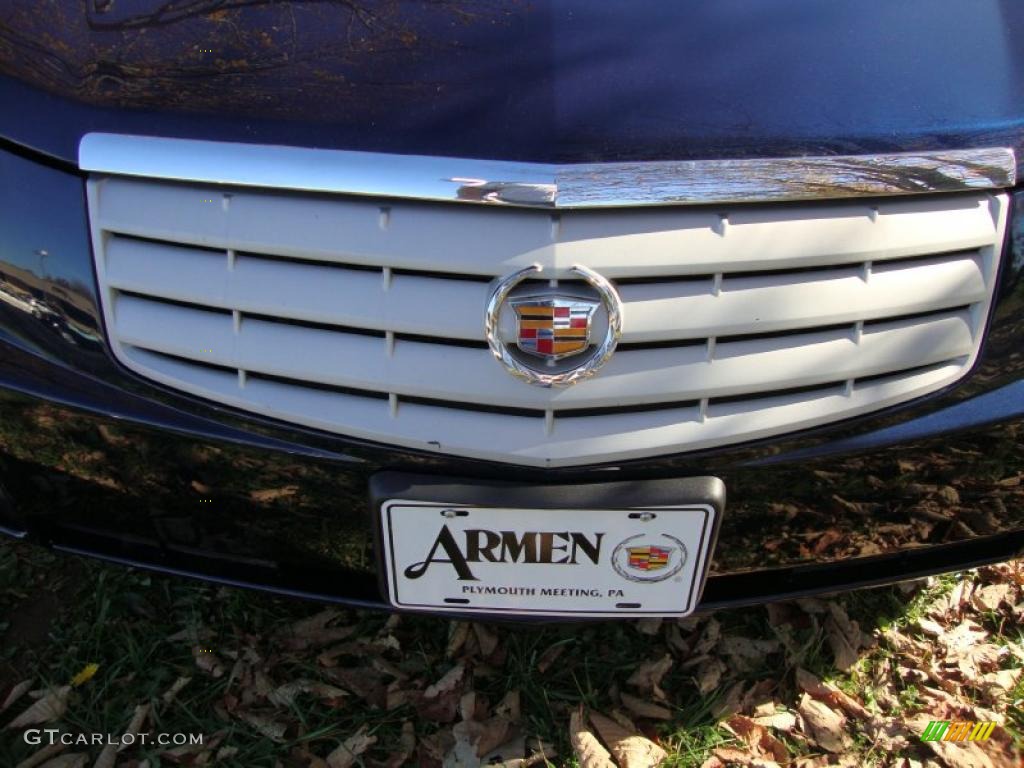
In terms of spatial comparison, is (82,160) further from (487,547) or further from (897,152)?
(897,152)

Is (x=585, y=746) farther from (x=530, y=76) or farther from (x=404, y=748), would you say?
(x=530, y=76)

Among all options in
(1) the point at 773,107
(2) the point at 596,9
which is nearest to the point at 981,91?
(1) the point at 773,107

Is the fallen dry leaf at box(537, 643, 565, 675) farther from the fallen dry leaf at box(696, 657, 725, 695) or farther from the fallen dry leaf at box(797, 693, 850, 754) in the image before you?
the fallen dry leaf at box(797, 693, 850, 754)

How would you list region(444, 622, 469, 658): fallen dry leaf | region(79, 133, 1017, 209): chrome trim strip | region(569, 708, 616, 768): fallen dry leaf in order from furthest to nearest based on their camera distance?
region(444, 622, 469, 658): fallen dry leaf, region(569, 708, 616, 768): fallen dry leaf, region(79, 133, 1017, 209): chrome trim strip

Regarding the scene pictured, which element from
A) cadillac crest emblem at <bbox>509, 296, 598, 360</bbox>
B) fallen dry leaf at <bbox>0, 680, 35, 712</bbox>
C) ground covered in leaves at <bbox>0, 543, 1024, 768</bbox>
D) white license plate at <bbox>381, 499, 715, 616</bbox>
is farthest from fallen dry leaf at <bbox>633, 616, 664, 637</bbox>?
Result: fallen dry leaf at <bbox>0, 680, 35, 712</bbox>

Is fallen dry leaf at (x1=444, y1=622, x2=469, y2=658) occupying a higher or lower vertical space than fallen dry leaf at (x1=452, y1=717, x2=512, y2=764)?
higher

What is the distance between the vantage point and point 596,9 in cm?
149

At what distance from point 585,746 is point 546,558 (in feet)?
1.87

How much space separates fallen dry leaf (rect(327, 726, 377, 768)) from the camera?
6.24ft

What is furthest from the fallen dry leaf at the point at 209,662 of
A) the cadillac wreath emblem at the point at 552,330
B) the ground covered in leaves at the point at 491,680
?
the cadillac wreath emblem at the point at 552,330

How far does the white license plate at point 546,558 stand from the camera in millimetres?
1509

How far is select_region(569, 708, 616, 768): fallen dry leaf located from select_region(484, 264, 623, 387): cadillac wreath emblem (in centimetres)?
89

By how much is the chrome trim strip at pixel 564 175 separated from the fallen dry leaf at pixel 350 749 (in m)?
1.14

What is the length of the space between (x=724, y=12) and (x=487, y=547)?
0.93 meters
